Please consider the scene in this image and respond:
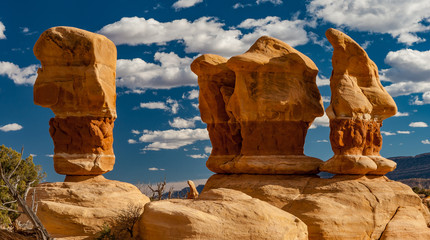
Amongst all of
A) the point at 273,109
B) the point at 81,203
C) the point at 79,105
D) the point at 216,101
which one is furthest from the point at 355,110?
the point at 81,203

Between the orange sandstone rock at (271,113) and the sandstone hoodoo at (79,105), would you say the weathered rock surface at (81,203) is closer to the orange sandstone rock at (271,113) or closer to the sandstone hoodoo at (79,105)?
the sandstone hoodoo at (79,105)

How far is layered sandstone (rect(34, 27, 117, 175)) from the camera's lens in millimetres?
16906

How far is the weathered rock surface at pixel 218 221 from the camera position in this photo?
12.0 m

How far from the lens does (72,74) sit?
56.1ft

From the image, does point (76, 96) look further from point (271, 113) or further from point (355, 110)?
point (355, 110)

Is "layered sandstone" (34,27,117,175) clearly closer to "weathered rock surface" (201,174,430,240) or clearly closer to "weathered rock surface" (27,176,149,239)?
"weathered rock surface" (27,176,149,239)

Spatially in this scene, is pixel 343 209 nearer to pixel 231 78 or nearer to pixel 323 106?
pixel 323 106

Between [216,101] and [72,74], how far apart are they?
6055mm

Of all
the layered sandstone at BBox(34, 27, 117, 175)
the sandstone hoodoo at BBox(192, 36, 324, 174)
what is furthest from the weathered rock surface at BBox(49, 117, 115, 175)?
the sandstone hoodoo at BBox(192, 36, 324, 174)

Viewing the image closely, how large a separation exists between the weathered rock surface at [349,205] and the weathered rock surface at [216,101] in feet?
10.0

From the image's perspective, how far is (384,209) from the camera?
53.8 feet

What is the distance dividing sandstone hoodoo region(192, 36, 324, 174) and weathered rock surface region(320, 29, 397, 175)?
1.16 metres

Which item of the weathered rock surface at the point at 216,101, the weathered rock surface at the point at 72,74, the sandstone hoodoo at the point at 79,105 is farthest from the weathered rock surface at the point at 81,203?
the weathered rock surface at the point at 216,101

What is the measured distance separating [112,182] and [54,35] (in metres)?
4.98
